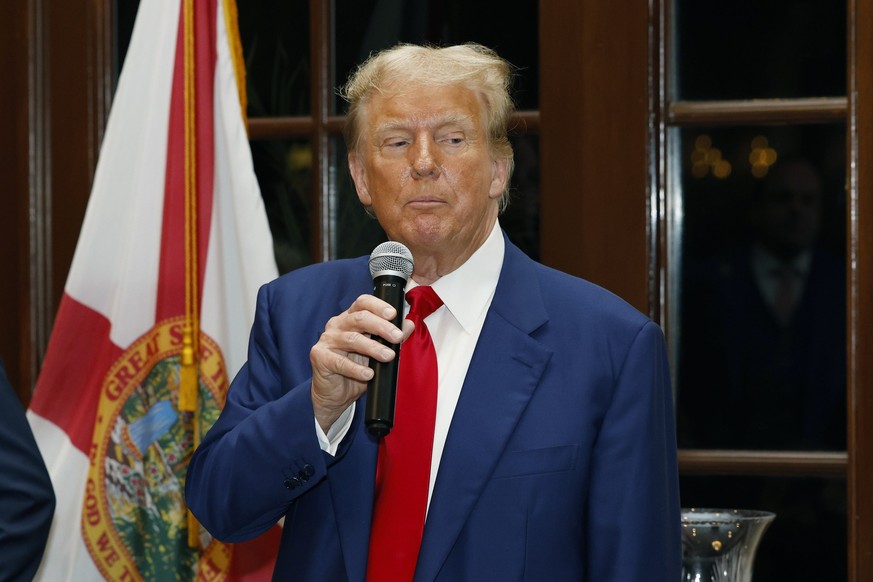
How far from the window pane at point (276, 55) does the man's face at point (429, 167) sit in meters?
1.21

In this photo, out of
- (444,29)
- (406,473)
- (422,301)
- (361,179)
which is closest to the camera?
(406,473)

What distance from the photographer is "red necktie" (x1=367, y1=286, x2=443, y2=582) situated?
4.96ft

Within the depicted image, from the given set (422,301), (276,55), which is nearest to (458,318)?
(422,301)

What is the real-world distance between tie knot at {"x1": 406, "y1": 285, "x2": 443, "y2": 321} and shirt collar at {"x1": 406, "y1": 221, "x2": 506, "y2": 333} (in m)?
0.02

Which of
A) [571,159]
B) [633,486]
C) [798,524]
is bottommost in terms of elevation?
[798,524]

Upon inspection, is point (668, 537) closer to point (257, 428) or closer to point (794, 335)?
point (257, 428)

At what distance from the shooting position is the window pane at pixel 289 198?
284 centimetres

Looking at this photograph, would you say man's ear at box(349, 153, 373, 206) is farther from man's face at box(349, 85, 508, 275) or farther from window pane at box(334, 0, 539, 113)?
window pane at box(334, 0, 539, 113)

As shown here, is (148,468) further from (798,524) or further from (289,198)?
(798,524)

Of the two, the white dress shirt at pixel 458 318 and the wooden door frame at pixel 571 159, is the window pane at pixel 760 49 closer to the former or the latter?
the wooden door frame at pixel 571 159

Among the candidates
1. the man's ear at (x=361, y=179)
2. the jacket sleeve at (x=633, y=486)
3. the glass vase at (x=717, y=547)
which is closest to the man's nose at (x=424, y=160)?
the man's ear at (x=361, y=179)

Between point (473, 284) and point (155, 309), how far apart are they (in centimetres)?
107

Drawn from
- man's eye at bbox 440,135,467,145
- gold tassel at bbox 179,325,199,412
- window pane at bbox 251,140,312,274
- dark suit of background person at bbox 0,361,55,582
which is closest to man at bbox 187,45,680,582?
man's eye at bbox 440,135,467,145

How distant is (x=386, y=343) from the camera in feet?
4.32
